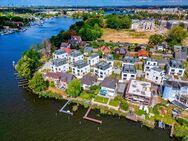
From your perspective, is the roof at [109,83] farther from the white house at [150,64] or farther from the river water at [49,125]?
the white house at [150,64]

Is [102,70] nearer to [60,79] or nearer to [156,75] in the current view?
[60,79]

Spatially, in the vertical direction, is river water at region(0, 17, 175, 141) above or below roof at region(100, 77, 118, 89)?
below

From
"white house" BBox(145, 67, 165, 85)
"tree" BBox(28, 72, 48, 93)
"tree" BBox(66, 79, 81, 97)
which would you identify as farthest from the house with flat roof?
"tree" BBox(28, 72, 48, 93)

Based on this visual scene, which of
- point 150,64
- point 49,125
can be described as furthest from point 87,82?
point 150,64

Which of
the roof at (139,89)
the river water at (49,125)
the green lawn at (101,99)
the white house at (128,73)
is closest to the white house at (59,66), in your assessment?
the river water at (49,125)

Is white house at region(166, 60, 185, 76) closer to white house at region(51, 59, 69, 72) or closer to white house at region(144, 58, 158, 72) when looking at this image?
white house at region(144, 58, 158, 72)

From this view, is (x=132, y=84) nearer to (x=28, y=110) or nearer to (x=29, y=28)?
(x=28, y=110)

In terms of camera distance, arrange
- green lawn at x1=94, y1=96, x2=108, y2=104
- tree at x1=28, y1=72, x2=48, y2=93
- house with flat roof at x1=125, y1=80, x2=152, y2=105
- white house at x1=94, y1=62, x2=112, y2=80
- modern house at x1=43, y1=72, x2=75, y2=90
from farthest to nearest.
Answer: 1. white house at x1=94, y1=62, x2=112, y2=80
2. modern house at x1=43, y1=72, x2=75, y2=90
3. tree at x1=28, y1=72, x2=48, y2=93
4. green lawn at x1=94, y1=96, x2=108, y2=104
5. house with flat roof at x1=125, y1=80, x2=152, y2=105

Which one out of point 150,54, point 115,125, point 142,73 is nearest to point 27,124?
point 115,125
